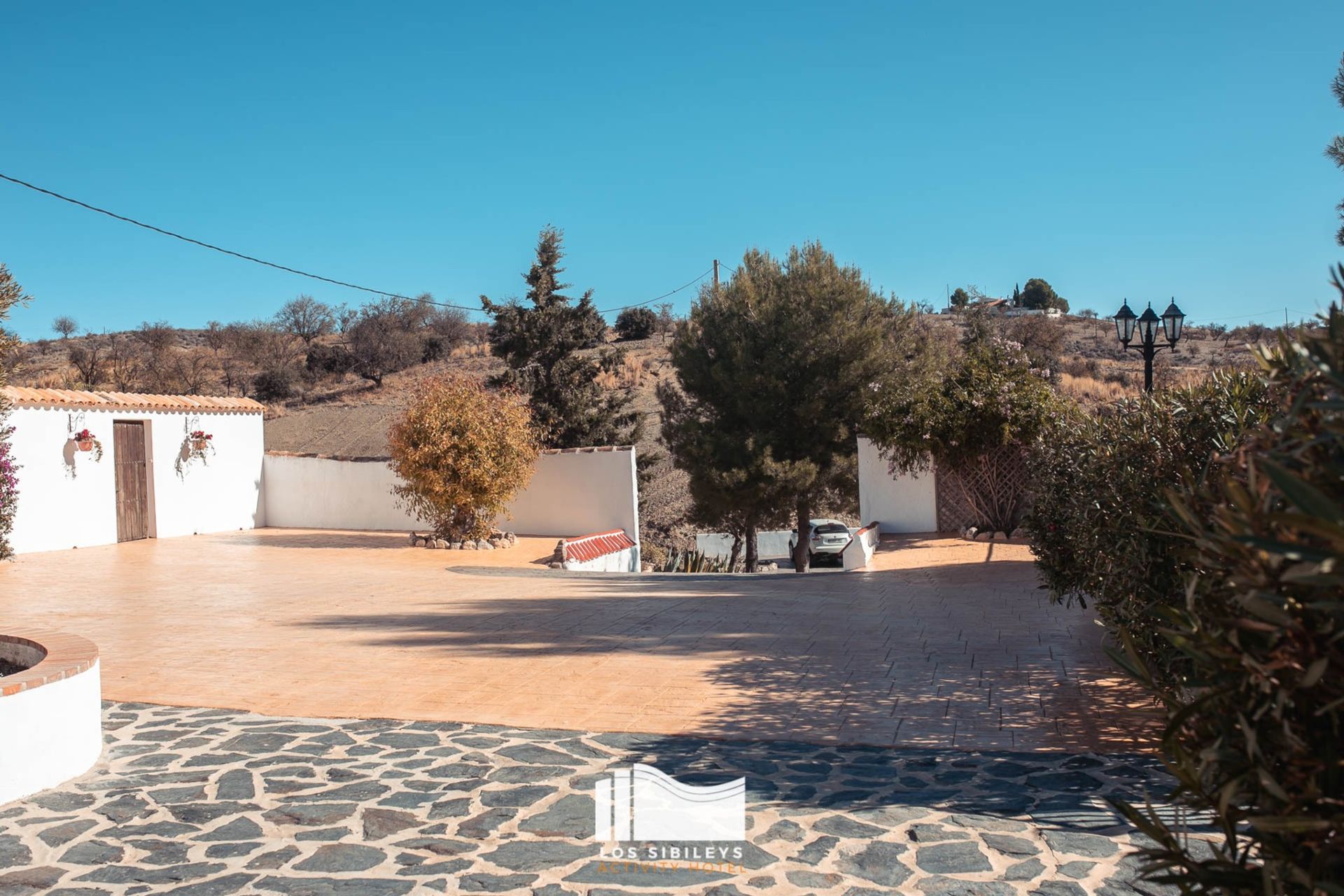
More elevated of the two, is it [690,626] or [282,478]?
[282,478]

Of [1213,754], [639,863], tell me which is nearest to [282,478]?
[639,863]

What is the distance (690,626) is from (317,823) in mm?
5097

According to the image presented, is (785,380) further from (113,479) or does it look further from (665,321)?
(665,321)

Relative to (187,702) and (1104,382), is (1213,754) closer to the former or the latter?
(187,702)

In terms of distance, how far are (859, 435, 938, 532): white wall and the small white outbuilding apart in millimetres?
12925

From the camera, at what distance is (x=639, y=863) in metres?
3.95

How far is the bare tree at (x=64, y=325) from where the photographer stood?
4562 cm

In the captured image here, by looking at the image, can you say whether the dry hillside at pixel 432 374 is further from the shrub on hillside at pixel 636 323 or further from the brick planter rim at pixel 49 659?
the brick planter rim at pixel 49 659

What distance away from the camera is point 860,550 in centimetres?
1451

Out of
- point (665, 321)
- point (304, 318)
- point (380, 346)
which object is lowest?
point (380, 346)

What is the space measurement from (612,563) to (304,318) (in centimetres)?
3501

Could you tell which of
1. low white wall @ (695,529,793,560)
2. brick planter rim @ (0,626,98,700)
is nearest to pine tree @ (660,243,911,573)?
low white wall @ (695,529,793,560)

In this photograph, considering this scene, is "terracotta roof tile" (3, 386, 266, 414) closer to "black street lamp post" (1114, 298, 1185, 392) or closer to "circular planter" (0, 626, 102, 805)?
"circular planter" (0, 626, 102, 805)

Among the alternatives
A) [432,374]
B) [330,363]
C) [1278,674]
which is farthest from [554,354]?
[1278,674]
